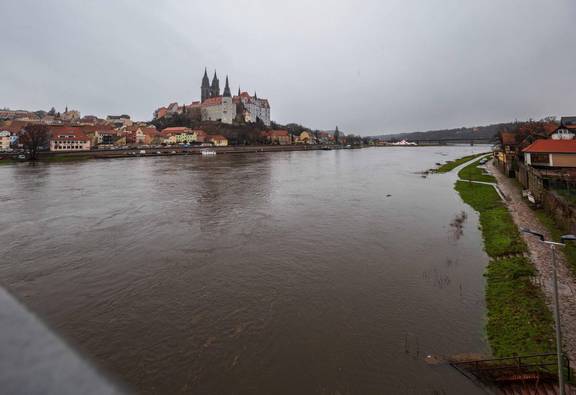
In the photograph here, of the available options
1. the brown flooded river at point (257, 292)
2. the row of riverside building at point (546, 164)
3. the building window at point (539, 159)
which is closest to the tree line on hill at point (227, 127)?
the row of riverside building at point (546, 164)

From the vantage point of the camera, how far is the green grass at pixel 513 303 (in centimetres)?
752

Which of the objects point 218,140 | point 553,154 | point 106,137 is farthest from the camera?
point 218,140

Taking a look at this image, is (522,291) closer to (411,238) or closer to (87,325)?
(411,238)

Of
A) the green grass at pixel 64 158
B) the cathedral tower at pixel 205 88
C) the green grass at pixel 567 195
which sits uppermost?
the cathedral tower at pixel 205 88

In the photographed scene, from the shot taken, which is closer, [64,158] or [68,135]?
[64,158]

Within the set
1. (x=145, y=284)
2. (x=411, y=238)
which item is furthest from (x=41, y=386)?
(x=411, y=238)

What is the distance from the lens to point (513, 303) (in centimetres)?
925

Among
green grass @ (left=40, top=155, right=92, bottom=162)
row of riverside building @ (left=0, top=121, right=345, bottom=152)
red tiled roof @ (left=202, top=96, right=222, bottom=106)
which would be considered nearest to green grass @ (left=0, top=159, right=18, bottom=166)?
green grass @ (left=40, top=155, right=92, bottom=162)

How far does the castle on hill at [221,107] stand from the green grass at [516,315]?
391 feet

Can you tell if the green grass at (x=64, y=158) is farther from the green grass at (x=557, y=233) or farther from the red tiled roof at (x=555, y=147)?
the green grass at (x=557, y=233)

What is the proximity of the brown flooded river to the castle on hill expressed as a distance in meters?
107

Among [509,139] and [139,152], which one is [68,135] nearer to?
[139,152]

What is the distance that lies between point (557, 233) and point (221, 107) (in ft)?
392

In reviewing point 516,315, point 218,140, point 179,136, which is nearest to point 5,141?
point 179,136
